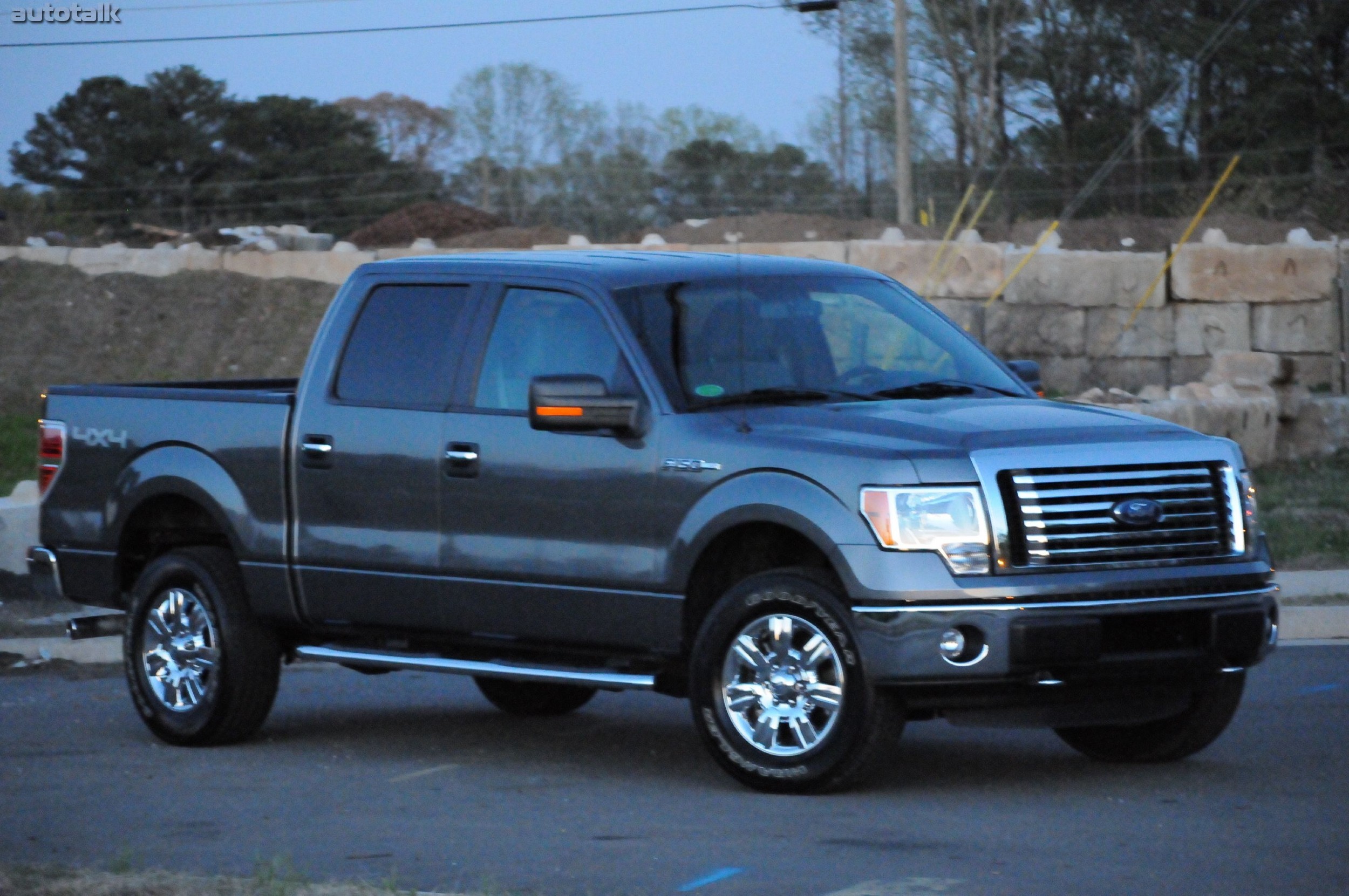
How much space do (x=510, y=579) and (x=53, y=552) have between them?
273 centimetres

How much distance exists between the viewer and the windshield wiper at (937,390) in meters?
7.76

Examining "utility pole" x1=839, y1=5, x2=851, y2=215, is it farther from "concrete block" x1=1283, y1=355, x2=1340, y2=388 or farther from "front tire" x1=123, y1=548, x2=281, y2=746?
"front tire" x1=123, y1=548, x2=281, y2=746

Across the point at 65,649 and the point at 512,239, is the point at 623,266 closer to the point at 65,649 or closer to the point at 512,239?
the point at 65,649

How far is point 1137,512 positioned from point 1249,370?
1663 cm

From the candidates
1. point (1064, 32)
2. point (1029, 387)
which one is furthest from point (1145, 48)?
point (1029, 387)

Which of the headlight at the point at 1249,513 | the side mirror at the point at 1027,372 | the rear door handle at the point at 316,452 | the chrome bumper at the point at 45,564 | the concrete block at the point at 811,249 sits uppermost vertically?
the concrete block at the point at 811,249

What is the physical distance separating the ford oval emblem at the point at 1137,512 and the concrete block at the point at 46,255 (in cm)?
3897

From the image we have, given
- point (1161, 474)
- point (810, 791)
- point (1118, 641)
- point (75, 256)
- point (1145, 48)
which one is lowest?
point (810, 791)

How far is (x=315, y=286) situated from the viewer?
40125 millimetres

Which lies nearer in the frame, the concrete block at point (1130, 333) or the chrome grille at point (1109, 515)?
the chrome grille at point (1109, 515)

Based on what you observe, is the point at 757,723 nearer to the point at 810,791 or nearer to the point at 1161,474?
the point at 810,791

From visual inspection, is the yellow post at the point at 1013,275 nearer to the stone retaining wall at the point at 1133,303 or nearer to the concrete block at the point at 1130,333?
the stone retaining wall at the point at 1133,303

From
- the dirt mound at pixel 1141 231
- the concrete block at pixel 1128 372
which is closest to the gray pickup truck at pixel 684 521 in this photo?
A: the concrete block at pixel 1128 372

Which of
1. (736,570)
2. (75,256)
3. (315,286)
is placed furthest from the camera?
(75,256)
